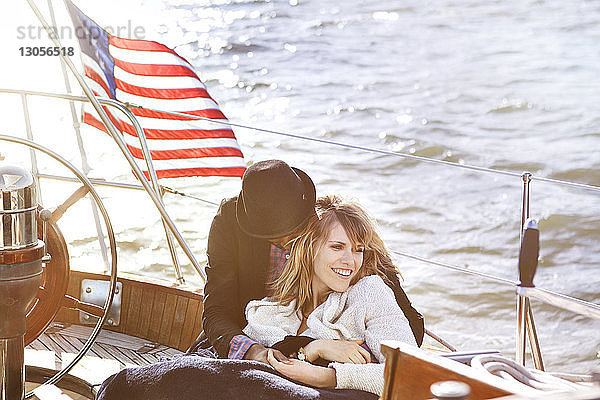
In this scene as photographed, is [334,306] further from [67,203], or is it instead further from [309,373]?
[67,203]

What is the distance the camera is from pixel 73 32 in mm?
4410

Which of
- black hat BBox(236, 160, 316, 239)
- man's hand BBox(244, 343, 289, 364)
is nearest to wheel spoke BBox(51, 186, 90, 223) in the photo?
black hat BBox(236, 160, 316, 239)

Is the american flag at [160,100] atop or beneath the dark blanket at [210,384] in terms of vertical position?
atop

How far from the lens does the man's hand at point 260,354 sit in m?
1.88

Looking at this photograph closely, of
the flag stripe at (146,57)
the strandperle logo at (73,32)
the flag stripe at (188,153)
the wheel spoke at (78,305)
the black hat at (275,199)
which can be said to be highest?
the strandperle logo at (73,32)

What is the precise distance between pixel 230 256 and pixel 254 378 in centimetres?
47

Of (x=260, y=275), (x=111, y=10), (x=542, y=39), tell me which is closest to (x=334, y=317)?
(x=260, y=275)

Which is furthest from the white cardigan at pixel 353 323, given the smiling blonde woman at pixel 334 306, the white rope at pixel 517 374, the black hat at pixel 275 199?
the white rope at pixel 517 374

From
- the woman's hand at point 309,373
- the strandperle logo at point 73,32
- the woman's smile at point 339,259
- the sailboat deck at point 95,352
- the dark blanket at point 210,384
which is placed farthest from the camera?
the strandperle logo at point 73,32

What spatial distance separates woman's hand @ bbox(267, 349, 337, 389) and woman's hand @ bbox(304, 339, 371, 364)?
0.03m

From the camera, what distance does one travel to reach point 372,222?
1950mm

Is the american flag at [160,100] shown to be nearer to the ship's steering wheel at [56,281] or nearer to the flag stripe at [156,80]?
the flag stripe at [156,80]

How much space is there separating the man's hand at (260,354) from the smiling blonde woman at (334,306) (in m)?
0.03

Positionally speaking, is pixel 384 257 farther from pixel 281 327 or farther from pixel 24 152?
pixel 24 152
